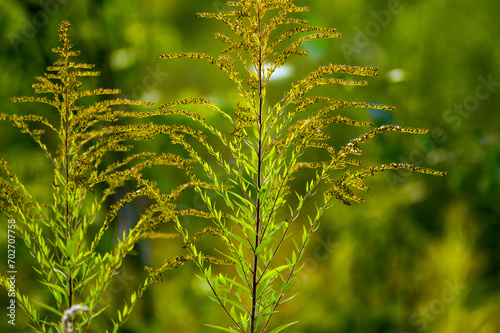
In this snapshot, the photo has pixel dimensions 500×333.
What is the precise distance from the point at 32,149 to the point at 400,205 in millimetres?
1906

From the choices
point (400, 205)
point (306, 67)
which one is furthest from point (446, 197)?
point (306, 67)

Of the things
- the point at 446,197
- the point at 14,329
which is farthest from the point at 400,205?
the point at 14,329

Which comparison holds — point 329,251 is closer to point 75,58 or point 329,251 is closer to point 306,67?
point 306,67

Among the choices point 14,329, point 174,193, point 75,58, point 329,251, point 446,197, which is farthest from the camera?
point 446,197

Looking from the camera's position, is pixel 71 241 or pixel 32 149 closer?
pixel 71 241

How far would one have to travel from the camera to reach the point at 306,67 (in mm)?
2520

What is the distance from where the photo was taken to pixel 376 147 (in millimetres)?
2773

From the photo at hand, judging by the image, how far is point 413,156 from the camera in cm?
300

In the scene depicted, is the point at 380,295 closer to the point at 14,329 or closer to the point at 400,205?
the point at 400,205

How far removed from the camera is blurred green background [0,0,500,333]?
2.38m

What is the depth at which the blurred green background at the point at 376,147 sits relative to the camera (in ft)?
7.82

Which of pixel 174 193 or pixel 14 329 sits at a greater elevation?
pixel 174 193

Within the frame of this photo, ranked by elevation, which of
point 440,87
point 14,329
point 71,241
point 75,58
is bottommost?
point 14,329

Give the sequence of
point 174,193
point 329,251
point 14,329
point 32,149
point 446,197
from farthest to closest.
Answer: point 446,197, point 329,251, point 14,329, point 32,149, point 174,193
